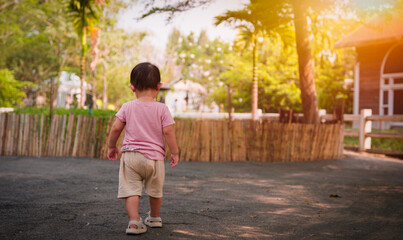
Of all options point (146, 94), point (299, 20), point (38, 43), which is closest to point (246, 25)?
point (299, 20)

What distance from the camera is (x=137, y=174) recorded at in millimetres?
3520

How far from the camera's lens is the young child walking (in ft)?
11.4

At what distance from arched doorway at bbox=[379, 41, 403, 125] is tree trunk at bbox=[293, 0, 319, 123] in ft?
25.8

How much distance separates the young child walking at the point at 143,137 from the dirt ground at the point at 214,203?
402mm

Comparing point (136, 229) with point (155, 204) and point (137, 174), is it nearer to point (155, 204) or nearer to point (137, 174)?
point (155, 204)

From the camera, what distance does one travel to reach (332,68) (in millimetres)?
25812

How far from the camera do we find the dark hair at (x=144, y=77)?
353 centimetres

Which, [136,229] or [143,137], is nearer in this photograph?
[136,229]

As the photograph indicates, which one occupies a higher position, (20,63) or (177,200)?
(20,63)

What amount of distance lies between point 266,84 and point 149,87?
2188 cm

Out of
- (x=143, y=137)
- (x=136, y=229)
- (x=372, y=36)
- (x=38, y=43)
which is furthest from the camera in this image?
(x=38, y=43)

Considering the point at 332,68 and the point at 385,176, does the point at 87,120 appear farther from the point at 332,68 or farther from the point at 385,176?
the point at 332,68

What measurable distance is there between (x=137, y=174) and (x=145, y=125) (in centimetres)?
42

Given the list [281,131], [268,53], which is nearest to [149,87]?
[281,131]
